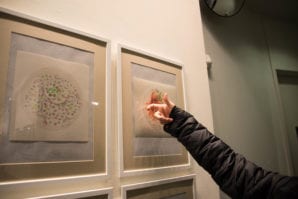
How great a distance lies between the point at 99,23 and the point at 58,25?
0.55 ft

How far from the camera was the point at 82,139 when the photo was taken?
2.19 ft

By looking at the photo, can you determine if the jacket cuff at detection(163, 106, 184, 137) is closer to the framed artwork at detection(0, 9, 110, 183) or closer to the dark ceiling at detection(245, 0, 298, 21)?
the framed artwork at detection(0, 9, 110, 183)

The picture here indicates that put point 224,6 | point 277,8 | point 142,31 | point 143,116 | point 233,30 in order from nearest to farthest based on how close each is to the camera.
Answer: point 143,116, point 142,31, point 224,6, point 233,30, point 277,8

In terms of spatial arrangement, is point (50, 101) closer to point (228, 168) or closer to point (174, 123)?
point (174, 123)

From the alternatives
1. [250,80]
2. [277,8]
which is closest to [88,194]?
[250,80]

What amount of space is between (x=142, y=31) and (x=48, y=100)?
1.61ft

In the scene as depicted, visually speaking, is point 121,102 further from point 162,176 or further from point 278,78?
point 278,78

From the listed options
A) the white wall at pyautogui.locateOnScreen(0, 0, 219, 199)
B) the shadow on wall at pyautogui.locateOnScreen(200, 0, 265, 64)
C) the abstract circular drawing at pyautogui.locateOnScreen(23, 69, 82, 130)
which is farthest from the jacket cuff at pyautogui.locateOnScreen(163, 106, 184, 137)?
the shadow on wall at pyautogui.locateOnScreen(200, 0, 265, 64)

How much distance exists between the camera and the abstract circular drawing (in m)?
0.60

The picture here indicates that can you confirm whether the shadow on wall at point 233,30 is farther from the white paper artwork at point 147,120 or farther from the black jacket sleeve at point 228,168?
the black jacket sleeve at point 228,168

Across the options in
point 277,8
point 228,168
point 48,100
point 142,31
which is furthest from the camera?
point 277,8

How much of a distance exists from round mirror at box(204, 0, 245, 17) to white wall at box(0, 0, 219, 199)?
1.43ft

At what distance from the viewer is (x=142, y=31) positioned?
953mm

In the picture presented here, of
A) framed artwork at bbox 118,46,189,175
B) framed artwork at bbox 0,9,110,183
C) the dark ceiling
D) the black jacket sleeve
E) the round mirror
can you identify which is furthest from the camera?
the dark ceiling
